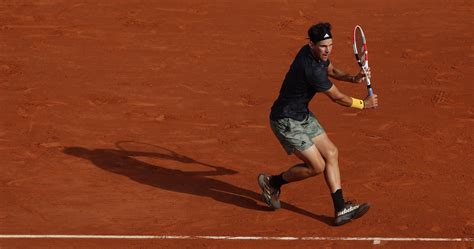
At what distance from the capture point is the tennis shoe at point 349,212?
453 inches

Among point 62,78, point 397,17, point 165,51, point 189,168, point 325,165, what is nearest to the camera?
point 325,165

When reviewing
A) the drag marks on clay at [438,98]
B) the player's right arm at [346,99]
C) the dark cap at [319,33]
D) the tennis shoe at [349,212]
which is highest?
the dark cap at [319,33]

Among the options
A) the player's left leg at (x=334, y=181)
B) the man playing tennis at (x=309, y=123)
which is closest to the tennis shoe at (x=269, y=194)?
the man playing tennis at (x=309, y=123)

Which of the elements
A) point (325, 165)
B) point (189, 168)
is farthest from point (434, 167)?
point (189, 168)

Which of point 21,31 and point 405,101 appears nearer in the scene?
point 405,101

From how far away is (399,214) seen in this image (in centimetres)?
1188

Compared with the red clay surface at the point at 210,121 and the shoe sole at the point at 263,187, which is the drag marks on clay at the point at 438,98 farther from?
the shoe sole at the point at 263,187

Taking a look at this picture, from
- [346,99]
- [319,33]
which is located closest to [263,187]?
[346,99]

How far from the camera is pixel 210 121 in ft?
48.6

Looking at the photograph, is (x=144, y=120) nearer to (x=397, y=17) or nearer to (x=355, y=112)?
(x=355, y=112)

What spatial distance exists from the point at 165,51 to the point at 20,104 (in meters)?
3.20

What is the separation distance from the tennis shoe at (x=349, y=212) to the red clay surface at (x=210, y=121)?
0.13 meters

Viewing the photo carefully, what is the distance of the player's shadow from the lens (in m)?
12.5

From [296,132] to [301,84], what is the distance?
60cm
